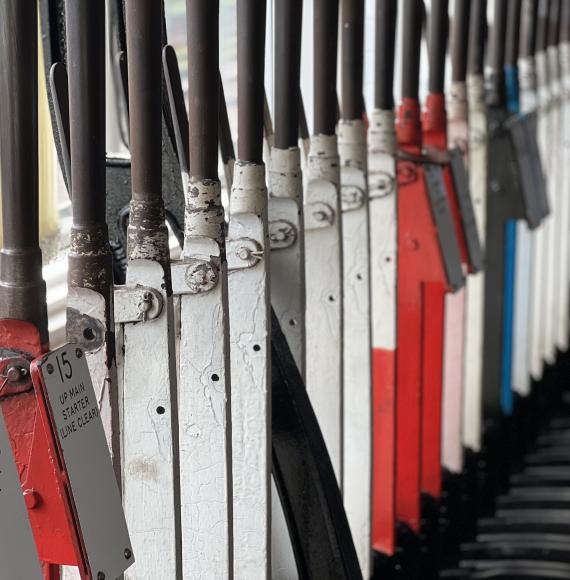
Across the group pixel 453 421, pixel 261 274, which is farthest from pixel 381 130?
pixel 453 421

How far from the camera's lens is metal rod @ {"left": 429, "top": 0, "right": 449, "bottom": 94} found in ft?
5.56

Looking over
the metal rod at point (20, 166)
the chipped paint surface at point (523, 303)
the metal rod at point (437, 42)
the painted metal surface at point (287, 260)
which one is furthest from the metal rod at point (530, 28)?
the metal rod at point (20, 166)

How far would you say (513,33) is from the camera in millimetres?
2270

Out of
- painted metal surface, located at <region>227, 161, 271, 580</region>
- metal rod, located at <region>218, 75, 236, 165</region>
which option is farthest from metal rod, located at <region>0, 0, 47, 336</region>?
metal rod, located at <region>218, 75, 236, 165</region>

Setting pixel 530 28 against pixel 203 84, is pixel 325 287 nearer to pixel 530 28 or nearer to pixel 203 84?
pixel 203 84

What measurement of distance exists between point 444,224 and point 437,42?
28 centimetres

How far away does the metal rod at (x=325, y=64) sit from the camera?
1.27 m

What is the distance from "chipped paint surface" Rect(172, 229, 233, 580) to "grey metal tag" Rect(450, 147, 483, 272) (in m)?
0.74

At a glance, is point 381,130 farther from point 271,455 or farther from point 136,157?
point 136,157

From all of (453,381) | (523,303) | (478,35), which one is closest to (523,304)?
(523,303)

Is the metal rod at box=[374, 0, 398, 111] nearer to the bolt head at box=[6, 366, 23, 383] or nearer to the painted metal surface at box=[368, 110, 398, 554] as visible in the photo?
the painted metal surface at box=[368, 110, 398, 554]

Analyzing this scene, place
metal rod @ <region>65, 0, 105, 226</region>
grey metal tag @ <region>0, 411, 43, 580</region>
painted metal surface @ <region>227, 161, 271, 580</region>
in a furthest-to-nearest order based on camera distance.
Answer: painted metal surface @ <region>227, 161, 271, 580</region> < metal rod @ <region>65, 0, 105, 226</region> < grey metal tag @ <region>0, 411, 43, 580</region>

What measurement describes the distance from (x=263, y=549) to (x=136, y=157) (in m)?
0.43

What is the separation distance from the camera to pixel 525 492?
2.28 metres
